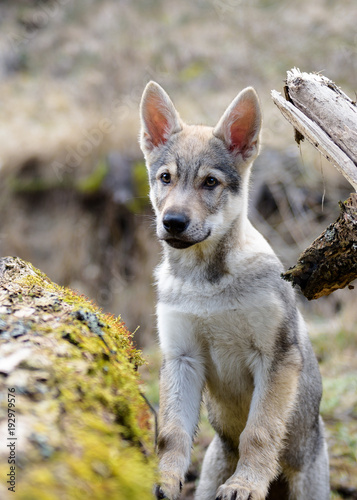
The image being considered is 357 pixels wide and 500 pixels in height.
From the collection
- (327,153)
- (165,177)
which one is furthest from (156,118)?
(327,153)

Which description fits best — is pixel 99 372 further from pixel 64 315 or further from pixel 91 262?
pixel 91 262

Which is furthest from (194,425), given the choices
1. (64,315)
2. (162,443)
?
(64,315)

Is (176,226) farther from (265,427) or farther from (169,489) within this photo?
(169,489)

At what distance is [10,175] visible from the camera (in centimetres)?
1152

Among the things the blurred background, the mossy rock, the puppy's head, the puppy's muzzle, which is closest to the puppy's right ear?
the puppy's head

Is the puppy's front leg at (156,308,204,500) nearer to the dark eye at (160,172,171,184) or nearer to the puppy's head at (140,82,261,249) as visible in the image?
the puppy's head at (140,82,261,249)

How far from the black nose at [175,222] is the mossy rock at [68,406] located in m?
1.24

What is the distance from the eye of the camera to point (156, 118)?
4.65 meters

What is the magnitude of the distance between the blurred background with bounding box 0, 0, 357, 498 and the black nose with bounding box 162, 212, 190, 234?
2.69 meters

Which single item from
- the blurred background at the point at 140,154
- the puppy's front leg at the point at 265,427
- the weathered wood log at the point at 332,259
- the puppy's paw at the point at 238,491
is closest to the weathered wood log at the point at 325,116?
the weathered wood log at the point at 332,259

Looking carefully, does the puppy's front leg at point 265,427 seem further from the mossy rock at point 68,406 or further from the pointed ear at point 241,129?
the pointed ear at point 241,129

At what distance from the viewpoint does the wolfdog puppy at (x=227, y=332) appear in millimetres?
3633

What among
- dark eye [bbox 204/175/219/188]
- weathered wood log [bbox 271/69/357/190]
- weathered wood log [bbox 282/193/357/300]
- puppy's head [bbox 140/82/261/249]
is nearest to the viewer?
weathered wood log [bbox 282/193/357/300]

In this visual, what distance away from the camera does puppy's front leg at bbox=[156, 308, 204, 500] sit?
367 cm
